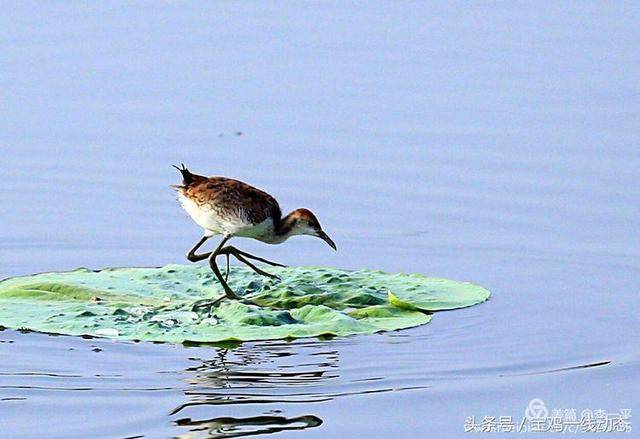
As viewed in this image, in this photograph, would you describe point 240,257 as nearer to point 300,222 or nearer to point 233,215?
point 300,222

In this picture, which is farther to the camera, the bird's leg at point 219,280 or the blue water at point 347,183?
the bird's leg at point 219,280

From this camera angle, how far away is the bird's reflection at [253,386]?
11258 mm

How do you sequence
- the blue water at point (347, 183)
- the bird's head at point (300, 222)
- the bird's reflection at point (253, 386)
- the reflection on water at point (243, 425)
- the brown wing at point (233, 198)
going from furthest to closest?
1. the bird's head at point (300, 222)
2. the brown wing at point (233, 198)
3. the blue water at point (347, 183)
4. the bird's reflection at point (253, 386)
5. the reflection on water at point (243, 425)

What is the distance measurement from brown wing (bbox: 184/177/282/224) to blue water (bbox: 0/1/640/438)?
1359 millimetres

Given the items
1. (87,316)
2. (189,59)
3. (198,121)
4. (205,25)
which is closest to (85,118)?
(198,121)

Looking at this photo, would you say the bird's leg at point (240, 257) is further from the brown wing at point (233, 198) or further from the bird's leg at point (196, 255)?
the brown wing at point (233, 198)

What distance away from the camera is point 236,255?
14938 millimetres

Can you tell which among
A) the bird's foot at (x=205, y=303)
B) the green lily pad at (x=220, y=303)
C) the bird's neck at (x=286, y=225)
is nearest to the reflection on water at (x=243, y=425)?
the green lily pad at (x=220, y=303)

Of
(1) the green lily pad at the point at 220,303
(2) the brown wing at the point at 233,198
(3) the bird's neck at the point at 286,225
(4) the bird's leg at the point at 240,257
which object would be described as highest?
(2) the brown wing at the point at 233,198

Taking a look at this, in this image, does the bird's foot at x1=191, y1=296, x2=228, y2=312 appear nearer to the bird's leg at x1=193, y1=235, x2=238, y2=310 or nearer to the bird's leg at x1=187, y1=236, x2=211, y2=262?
the bird's leg at x1=193, y1=235, x2=238, y2=310

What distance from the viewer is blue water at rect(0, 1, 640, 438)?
12.0 m

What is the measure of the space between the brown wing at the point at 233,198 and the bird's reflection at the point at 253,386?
5.17 feet

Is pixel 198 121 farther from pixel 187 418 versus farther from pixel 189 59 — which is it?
pixel 187 418

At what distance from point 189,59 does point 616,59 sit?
5489mm
